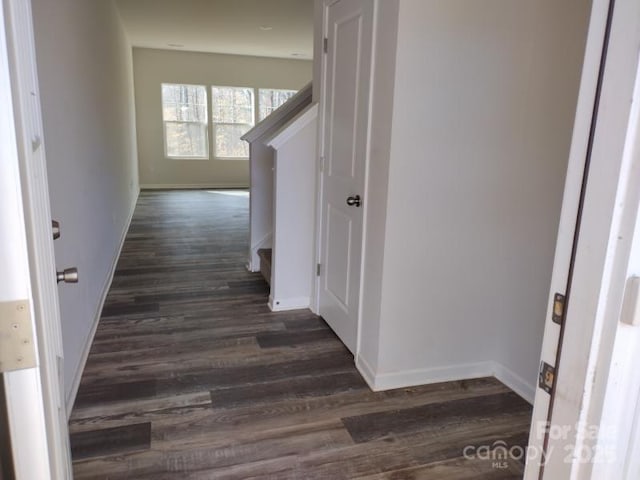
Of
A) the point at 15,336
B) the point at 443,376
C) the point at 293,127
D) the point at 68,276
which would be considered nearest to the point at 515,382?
the point at 443,376

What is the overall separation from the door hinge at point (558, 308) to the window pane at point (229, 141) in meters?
9.78

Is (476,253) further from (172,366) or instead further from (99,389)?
(99,389)

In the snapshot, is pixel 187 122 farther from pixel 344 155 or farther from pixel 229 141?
pixel 344 155

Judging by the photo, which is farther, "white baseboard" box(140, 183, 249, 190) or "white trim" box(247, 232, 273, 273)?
"white baseboard" box(140, 183, 249, 190)

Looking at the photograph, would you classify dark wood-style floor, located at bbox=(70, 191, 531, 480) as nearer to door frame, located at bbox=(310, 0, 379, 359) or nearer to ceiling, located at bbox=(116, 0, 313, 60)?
door frame, located at bbox=(310, 0, 379, 359)

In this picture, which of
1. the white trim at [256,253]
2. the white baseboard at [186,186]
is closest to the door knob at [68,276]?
the white trim at [256,253]

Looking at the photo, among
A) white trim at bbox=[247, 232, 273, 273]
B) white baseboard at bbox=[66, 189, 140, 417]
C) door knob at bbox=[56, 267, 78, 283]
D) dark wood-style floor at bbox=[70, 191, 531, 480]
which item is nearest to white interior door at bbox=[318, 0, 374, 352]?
dark wood-style floor at bbox=[70, 191, 531, 480]

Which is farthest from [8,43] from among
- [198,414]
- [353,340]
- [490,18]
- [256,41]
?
[256,41]

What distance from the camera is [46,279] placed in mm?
785

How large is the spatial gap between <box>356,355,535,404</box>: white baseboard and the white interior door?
0.99ft

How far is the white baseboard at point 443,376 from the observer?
235cm

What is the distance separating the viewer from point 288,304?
3.37 meters

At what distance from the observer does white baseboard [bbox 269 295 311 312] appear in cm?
335

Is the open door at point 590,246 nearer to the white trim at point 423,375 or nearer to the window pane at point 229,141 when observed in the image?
the white trim at point 423,375
